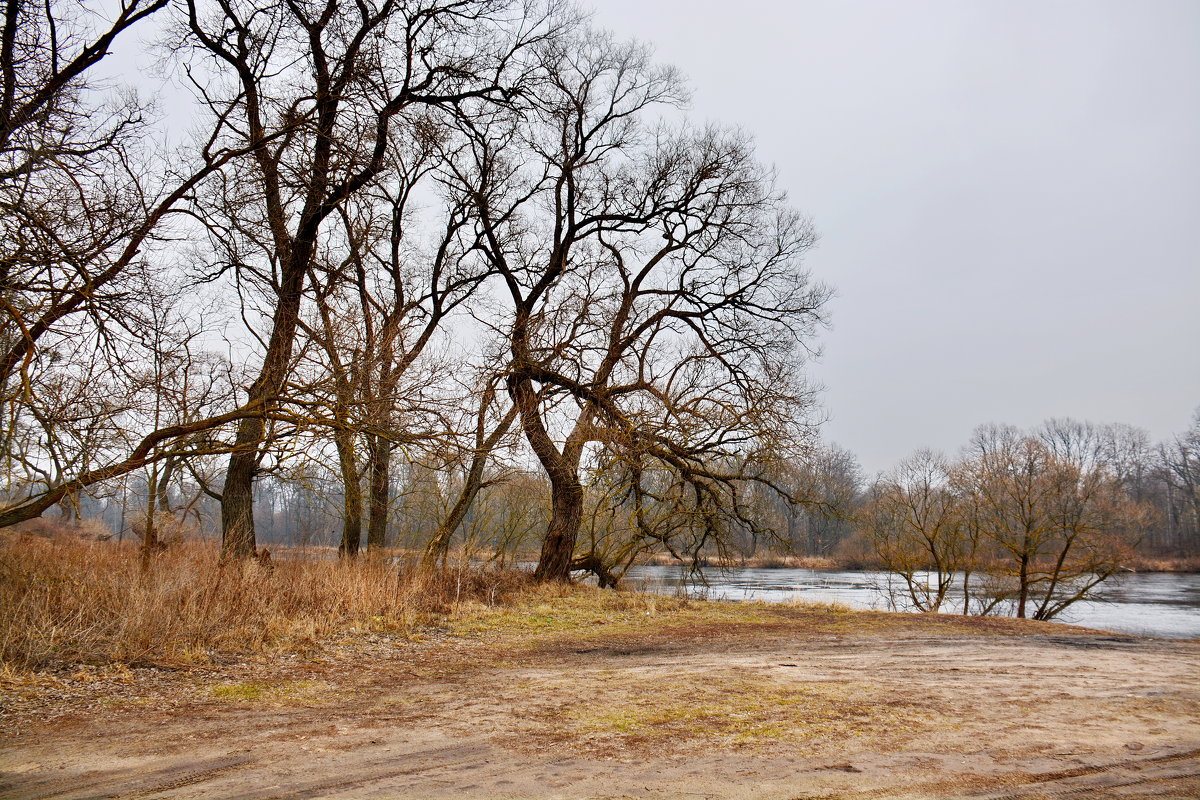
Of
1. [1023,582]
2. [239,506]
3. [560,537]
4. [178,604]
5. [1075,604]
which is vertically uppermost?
[239,506]

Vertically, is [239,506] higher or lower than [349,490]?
lower

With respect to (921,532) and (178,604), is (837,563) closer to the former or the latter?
(921,532)

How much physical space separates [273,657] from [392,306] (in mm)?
9282

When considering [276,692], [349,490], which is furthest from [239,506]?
[276,692]

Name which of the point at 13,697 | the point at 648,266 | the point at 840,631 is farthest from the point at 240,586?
the point at 648,266

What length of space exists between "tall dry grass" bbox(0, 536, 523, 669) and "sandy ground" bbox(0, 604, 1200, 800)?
1.84ft

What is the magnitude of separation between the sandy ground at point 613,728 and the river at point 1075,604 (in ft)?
29.6

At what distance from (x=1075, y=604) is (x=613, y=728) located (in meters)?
24.7

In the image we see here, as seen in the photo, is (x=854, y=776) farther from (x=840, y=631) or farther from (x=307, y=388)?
(x=840, y=631)

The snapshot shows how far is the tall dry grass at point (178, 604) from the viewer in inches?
257

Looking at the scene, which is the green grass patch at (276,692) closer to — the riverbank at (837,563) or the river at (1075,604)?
the river at (1075,604)

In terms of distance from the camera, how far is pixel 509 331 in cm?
1469

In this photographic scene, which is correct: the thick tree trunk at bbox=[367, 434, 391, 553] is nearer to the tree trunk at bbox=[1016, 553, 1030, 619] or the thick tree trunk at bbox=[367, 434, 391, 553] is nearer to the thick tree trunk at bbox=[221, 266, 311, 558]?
the thick tree trunk at bbox=[221, 266, 311, 558]

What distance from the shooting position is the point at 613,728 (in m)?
4.96
